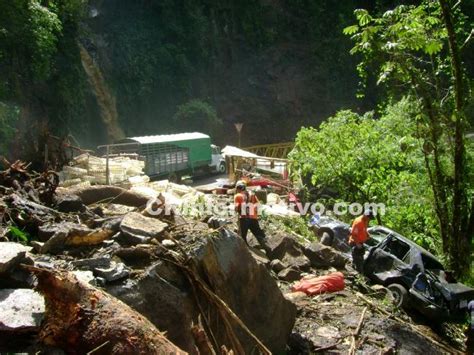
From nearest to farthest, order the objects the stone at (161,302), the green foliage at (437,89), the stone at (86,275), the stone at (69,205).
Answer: the stone at (86,275) < the stone at (161,302) < the stone at (69,205) < the green foliage at (437,89)

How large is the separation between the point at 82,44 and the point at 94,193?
22.5 m

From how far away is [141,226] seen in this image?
5.84 meters

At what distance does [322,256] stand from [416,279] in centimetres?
177

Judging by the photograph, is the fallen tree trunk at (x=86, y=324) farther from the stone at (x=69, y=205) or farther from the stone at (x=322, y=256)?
the stone at (x=322, y=256)

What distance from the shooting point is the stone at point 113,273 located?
4.76m

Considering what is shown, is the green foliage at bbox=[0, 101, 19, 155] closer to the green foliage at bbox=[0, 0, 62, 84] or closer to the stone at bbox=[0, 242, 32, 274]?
the green foliage at bbox=[0, 0, 62, 84]

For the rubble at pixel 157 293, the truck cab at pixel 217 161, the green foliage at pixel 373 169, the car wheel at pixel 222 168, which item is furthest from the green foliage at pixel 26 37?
the rubble at pixel 157 293

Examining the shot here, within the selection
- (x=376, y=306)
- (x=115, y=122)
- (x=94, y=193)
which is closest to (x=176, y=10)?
(x=115, y=122)

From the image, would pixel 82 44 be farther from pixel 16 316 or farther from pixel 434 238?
pixel 16 316

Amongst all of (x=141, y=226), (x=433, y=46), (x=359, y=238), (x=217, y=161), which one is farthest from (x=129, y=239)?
(x=217, y=161)

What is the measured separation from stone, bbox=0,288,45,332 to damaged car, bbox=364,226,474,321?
260 inches

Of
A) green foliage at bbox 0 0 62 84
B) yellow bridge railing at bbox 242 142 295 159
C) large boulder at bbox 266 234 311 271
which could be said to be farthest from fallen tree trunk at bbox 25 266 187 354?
yellow bridge railing at bbox 242 142 295 159

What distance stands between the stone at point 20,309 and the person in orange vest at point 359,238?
21.6 feet

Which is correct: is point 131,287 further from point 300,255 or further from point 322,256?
point 322,256
